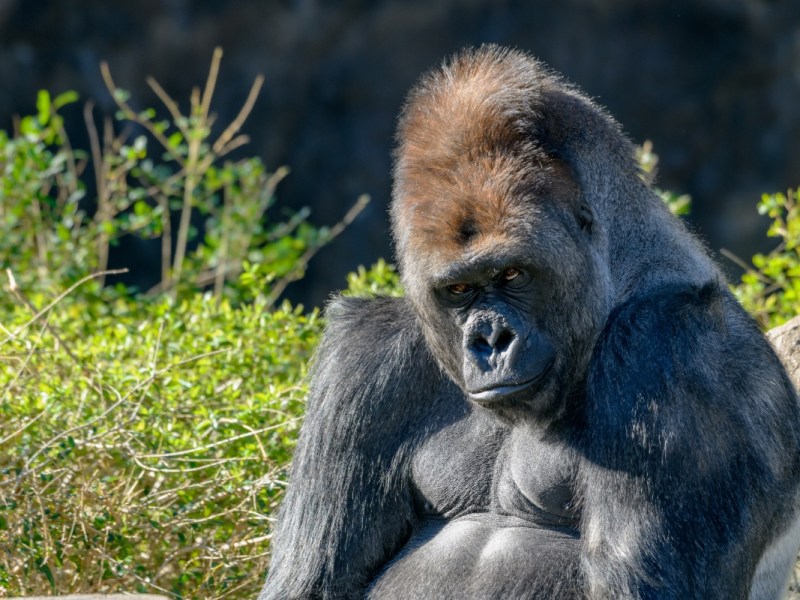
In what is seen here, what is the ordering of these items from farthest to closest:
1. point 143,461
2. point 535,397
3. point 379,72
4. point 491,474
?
point 379,72
point 143,461
point 491,474
point 535,397

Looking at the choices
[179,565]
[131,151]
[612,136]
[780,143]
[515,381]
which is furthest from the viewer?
[780,143]

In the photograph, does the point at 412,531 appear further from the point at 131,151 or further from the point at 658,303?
the point at 131,151

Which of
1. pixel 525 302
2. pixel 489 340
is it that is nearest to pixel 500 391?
pixel 489 340

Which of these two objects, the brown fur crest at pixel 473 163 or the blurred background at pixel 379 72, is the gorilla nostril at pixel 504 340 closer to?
the brown fur crest at pixel 473 163

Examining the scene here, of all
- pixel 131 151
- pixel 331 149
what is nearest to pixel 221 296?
pixel 131 151

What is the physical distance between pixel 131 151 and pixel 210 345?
164cm

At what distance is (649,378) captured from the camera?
331 centimetres

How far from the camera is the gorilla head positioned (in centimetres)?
330

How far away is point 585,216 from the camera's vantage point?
136 inches

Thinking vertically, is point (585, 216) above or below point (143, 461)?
above

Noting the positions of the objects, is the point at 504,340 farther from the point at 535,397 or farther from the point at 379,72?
the point at 379,72

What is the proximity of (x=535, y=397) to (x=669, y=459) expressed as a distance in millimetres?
367

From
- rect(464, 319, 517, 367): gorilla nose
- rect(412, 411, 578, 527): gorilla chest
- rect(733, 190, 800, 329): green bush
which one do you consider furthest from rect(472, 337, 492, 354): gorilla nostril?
rect(733, 190, 800, 329): green bush

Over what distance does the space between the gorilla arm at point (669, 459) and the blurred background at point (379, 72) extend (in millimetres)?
6226
